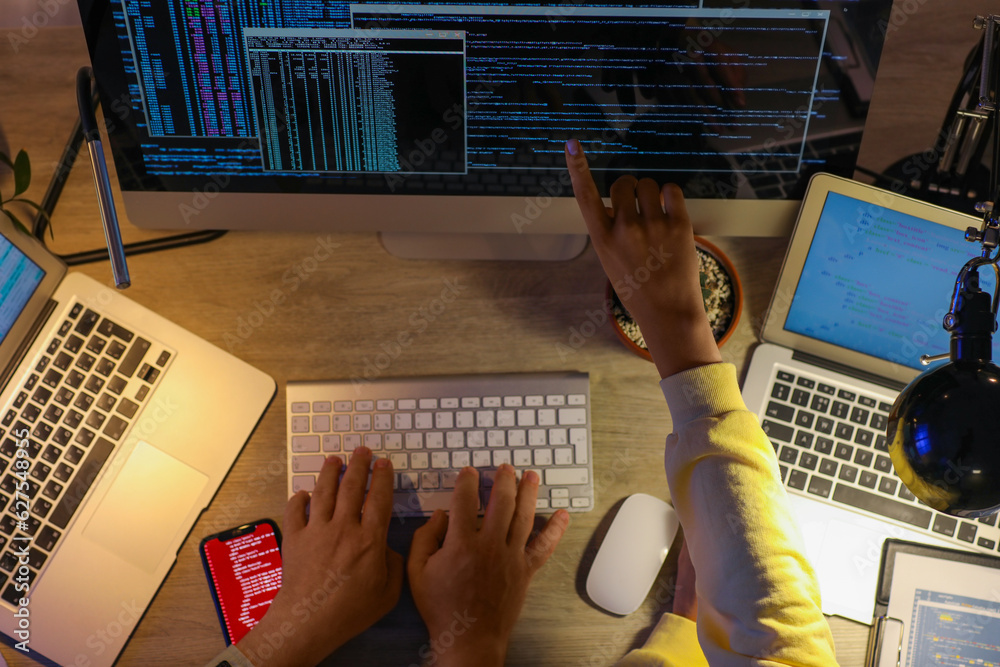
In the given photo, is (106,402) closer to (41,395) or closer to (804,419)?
(41,395)

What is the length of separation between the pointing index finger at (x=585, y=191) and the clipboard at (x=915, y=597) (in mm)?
493

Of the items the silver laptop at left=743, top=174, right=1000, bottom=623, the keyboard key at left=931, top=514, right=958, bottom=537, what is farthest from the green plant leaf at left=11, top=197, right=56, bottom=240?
the keyboard key at left=931, top=514, right=958, bottom=537

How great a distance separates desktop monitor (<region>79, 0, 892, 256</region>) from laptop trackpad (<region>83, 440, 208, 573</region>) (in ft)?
0.92

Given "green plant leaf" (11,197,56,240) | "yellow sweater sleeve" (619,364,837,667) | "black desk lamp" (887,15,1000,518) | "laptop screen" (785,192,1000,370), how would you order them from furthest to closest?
"green plant leaf" (11,197,56,240)
"laptop screen" (785,192,1000,370)
"yellow sweater sleeve" (619,364,837,667)
"black desk lamp" (887,15,1000,518)

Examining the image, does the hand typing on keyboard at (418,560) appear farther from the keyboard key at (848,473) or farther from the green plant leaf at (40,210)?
the green plant leaf at (40,210)

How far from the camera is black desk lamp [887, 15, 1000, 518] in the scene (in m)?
0.51

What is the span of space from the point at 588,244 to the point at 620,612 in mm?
450

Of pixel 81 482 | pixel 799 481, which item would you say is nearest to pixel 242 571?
pixel 81 482

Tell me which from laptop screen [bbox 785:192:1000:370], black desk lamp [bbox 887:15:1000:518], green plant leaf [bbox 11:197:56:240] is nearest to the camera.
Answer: black desk lamp [bbox 887:15:1000:518]

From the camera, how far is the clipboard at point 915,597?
745 millimetres

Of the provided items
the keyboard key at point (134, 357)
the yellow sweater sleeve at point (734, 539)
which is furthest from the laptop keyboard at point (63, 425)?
the yellow sweater sleeve at point (734, 539)

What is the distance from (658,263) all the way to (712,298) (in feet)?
0.38

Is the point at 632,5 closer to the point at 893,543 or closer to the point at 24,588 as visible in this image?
the point at 893,543

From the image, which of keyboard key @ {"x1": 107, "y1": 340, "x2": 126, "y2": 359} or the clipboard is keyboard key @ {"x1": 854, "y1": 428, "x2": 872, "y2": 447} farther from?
keyboard key @ {"x1": 107, "y1": 340, "x2": 126, "y2": 359}
